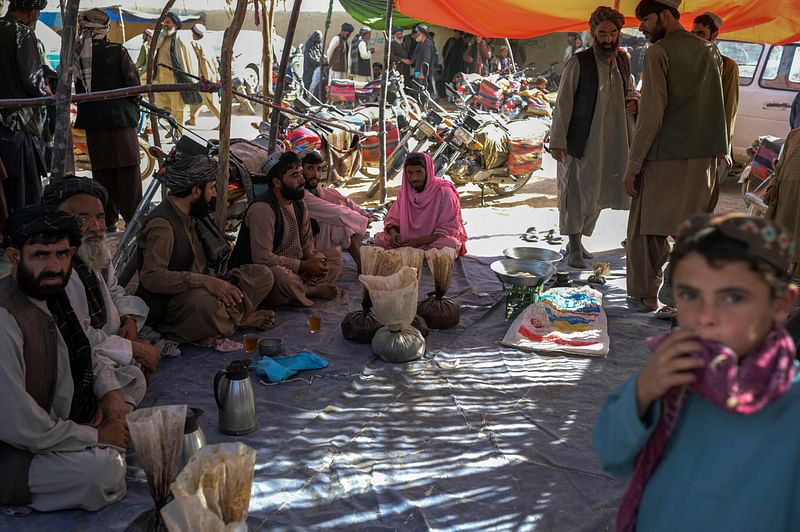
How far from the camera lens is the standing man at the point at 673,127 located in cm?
455

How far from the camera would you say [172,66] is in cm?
1323

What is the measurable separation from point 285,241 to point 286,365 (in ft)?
4.60

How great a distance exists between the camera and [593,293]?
5.05 metres

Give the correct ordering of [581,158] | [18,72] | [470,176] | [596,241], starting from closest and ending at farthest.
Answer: [18,72]
[581,158]
[596,241]
[470,176]

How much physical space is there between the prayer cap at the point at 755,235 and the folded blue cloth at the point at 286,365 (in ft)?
9.65

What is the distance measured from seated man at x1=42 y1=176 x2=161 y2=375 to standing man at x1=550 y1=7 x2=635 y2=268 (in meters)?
3.46

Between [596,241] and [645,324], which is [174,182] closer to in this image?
[645,324]

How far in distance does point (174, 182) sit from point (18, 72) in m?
2.14

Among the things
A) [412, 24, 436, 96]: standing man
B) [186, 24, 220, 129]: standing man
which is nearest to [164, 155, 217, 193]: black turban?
[186, 24, 220, 129]: standing man

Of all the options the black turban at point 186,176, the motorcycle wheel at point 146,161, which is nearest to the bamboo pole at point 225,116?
the black turban at point 186,176

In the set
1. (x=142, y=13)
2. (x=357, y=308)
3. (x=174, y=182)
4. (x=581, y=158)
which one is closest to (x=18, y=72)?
(x=174, y=182)

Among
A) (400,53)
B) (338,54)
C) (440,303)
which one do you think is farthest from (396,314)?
(338,54)

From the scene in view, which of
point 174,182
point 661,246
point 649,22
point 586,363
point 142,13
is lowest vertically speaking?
point 586,363

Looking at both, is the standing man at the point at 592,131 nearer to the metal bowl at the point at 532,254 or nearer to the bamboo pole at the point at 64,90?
the metal bowl at the point at 532,254
